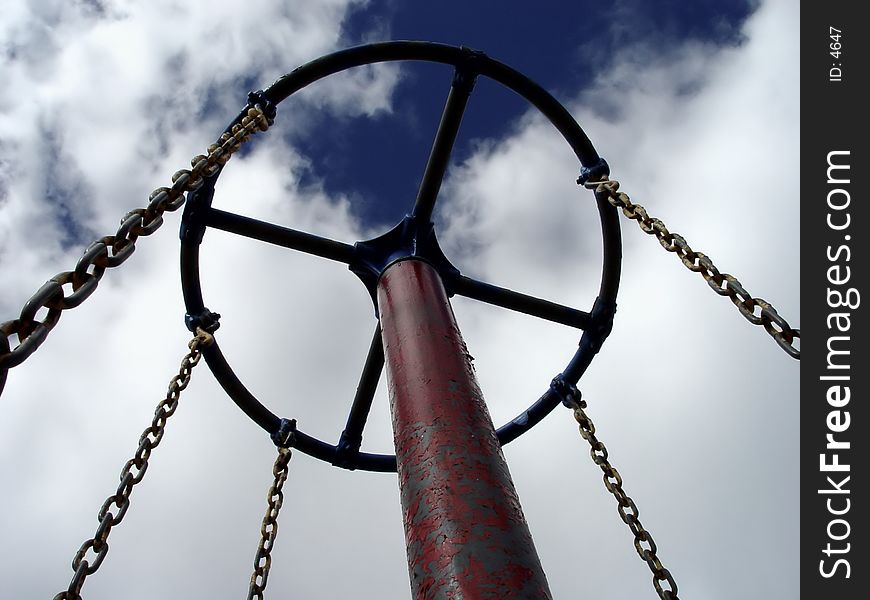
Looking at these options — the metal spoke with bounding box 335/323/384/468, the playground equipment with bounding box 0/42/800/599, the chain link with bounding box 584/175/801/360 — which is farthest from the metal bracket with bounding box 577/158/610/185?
the metal spoke with bounding box 335/323/384/468

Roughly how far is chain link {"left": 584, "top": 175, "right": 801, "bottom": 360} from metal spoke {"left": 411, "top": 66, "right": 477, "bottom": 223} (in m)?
1.49

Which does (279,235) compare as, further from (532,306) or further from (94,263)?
(94,263)

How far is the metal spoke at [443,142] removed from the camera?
520 cm

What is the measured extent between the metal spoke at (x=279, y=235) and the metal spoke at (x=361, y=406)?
0.69m

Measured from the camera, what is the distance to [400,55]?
17.3ft

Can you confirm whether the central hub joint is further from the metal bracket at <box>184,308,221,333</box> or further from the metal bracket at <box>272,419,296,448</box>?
the metal bracket at <box>272,419,296,448</box>

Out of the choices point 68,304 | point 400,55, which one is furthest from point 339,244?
point 68,304

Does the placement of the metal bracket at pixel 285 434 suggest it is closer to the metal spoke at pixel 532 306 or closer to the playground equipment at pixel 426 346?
the playground equipment at pixel 426 346

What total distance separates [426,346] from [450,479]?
105 centimetres

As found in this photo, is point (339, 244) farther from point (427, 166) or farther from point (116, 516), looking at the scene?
point (116, 516)

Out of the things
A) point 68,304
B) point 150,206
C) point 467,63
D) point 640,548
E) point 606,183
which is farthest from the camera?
point 467,63

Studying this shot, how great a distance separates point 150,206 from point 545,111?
361 cm

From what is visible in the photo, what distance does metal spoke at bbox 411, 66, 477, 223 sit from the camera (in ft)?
17.1

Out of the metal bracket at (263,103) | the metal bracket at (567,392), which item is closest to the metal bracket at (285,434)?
the metal bracket at (567,392)
